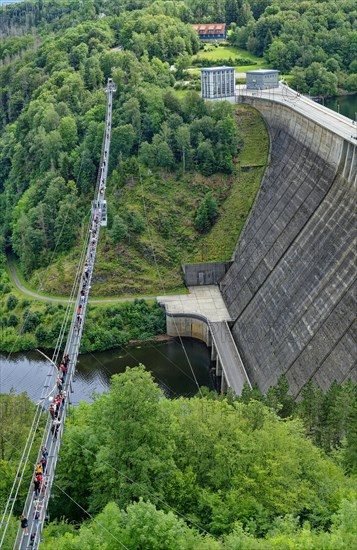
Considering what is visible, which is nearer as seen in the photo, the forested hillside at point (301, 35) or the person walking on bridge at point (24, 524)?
the person walking on bridge at point (24, 524)

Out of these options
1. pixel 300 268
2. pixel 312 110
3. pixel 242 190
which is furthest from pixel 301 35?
pixel 300 268

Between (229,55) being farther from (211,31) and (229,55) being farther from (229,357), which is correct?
(229,357)

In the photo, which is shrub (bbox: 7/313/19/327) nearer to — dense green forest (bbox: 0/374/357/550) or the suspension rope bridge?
the suspension rope bridge

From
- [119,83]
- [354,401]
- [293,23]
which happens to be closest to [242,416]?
[354,401]

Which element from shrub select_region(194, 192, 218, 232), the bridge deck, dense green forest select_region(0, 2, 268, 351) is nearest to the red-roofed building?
dense green forest select_region(0, 2, 268, 351)

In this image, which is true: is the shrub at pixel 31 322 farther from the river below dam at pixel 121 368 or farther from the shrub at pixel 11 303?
the shrub at pixel 11 303

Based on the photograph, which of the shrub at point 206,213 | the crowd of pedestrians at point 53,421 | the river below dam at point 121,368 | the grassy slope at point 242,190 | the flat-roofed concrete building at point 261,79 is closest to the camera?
the crowd of pedestrians at point 53,421

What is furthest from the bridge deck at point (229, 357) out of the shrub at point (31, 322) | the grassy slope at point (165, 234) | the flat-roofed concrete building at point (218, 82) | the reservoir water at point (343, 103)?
the reservoir water at point (343, 103)
